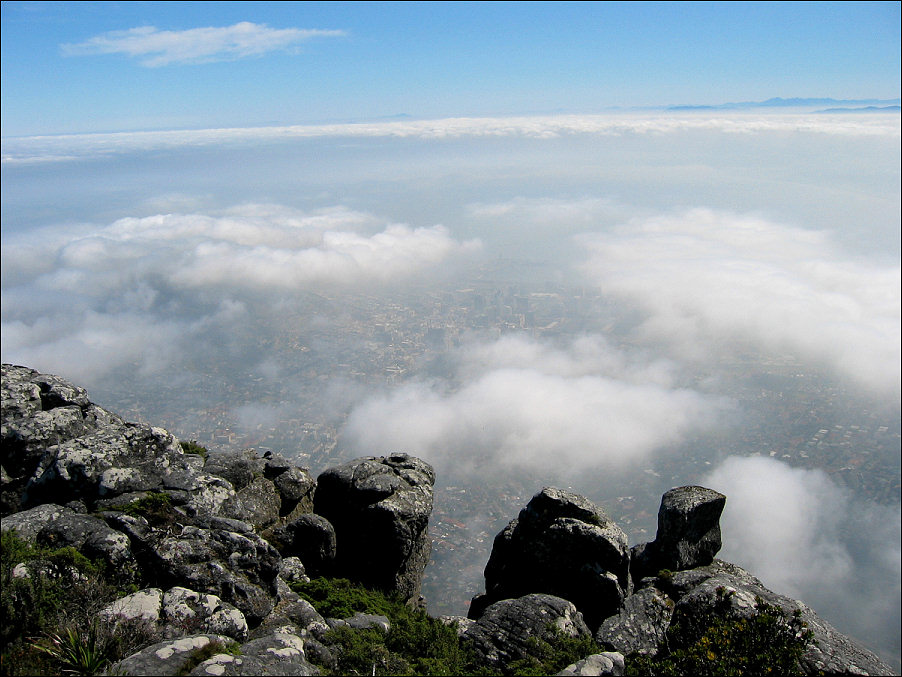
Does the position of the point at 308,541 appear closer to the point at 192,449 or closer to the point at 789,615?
the point at 192,449

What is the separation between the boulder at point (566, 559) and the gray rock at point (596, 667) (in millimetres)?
6647

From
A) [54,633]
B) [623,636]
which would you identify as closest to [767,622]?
[623,636]

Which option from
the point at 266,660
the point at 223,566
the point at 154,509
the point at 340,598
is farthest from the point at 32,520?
the point at 266,660

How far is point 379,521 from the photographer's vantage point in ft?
70.0

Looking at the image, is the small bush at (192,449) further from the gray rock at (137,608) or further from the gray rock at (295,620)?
the gray rock at (137,608)

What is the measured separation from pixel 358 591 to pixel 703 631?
457 inches

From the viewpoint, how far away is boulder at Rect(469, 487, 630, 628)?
18.7 meters

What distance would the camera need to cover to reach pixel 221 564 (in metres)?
14.0

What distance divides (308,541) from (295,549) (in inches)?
22.1

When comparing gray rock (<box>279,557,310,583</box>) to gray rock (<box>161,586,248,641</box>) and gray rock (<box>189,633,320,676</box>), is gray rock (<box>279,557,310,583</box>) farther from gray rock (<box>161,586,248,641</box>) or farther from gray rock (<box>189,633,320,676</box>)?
gray rock (<box>189,633,320,676</box>)

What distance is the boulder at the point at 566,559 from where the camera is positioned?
18.7 metres

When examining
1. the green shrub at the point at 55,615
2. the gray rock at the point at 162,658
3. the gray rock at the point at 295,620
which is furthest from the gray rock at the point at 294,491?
the gray rock at the point at 162,658

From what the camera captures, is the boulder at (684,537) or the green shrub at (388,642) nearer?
the green shrub at (388,642)

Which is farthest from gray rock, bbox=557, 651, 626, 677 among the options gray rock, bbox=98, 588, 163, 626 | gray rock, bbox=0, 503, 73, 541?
gray rock, bbox=0, 503, 73, 541
